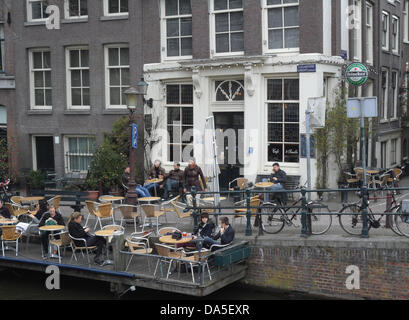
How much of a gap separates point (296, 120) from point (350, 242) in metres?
7.28

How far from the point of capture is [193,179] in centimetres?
1697

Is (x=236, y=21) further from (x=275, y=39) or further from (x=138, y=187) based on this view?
(x=138, y=187)

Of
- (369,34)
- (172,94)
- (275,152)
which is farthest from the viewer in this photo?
(369,34)

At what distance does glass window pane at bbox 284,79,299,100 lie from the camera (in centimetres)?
1844

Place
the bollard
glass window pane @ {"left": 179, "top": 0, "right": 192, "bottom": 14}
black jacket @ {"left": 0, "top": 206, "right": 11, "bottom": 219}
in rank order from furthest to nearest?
glass window pane @ {"left": 179, "top": 0, "right": 192, "bottom": 14}, black jacket @ {"left": 0, "top": 206, "right": 11, "bottom": 219}, the bollard

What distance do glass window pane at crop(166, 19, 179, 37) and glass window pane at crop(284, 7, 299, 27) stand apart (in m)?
4.13

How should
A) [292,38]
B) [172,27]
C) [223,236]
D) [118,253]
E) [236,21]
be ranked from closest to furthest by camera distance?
[118,253] < [223,236] < [292,38] < [236,21] < [172,27]

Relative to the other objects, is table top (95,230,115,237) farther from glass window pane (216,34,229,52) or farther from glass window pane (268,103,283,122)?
glass window pane (216,34,229,52)

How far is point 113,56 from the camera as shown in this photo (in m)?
22.2

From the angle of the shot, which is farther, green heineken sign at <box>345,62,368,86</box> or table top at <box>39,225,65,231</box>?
green heineken sign at <box>345,62,368,86</box>

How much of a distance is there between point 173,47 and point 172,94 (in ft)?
5.49

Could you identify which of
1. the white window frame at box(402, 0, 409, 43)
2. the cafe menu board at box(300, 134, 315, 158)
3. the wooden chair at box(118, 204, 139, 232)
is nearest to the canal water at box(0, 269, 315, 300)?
the wooden chair at box(118, 204, 139, 232)

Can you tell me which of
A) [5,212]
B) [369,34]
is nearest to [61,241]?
[5,212]
